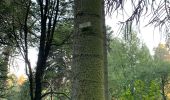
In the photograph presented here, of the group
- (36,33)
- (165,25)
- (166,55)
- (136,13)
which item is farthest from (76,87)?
(166,55)

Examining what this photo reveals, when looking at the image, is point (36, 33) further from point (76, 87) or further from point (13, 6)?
point (76, 87)

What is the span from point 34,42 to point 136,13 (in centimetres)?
579

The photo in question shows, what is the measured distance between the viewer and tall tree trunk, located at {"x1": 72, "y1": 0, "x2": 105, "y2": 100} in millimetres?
2607

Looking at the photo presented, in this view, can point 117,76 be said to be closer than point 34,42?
No

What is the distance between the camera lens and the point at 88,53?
8.77ft

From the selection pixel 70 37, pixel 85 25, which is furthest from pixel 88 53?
pixel 70 37

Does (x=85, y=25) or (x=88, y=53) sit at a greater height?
(x=85, y=25)

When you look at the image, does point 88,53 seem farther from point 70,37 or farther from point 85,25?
point 70,37

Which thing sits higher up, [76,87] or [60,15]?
[60,15]

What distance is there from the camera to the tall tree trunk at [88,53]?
2607 mm

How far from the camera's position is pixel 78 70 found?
2631mm

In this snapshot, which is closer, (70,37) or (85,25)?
(85,25)

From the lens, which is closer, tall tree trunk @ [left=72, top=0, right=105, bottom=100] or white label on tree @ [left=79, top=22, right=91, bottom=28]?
tall tree trunk @ [left=72, top=0, right=105, bottom=100]

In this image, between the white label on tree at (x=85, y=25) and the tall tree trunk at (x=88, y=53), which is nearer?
the tall tree trunk at (x=88, y=53)
